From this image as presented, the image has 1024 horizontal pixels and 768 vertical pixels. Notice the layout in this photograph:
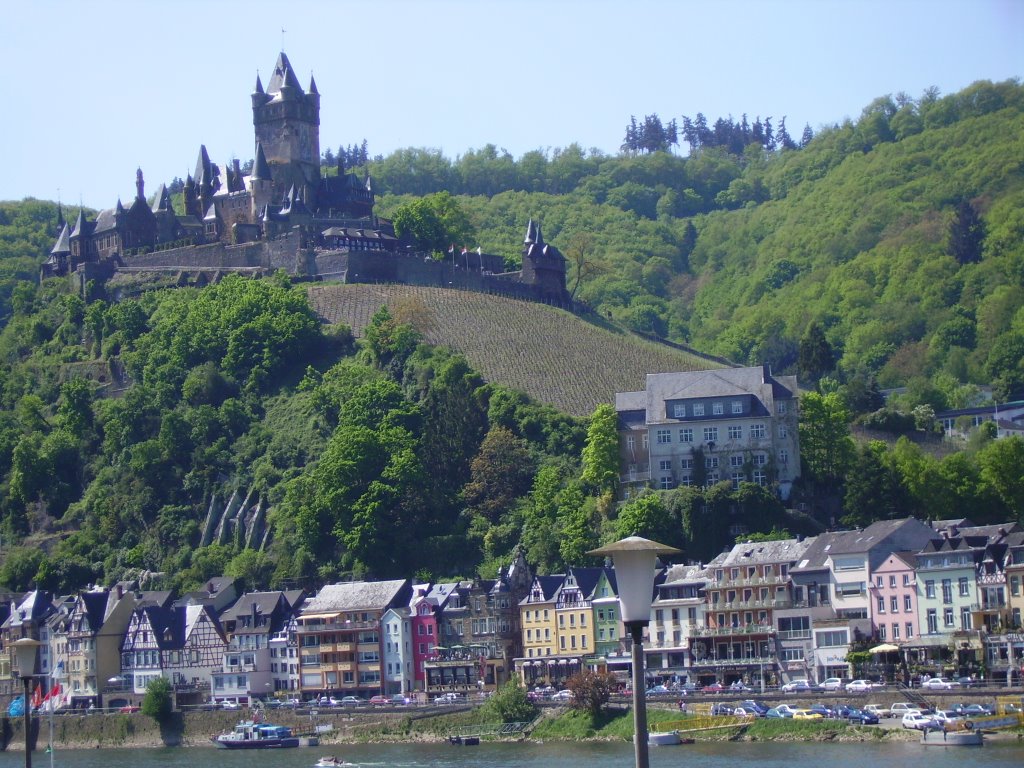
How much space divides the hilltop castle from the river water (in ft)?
195

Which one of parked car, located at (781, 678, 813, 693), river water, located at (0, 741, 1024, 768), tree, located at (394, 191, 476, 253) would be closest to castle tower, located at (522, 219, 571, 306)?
tree, located at (394, 191, 476, 253)

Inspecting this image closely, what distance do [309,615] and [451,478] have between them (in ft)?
54.0

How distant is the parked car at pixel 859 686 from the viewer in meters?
75.0

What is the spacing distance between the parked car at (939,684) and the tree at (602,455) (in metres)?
28.9

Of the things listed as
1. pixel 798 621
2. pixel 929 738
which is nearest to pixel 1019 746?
pixel 929 738

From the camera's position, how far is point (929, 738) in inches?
2660

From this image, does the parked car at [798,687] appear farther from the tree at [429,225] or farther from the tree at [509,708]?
the tree at [429,225]

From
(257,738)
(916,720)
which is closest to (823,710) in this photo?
(916,720)

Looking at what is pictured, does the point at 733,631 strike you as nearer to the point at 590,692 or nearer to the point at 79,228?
the point at 590,692

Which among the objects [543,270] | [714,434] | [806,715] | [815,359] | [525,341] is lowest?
[806,715]

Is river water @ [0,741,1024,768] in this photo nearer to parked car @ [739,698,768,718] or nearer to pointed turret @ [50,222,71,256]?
parked car @ [739,698,768,718]

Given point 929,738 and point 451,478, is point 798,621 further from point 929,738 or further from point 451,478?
point 451,478

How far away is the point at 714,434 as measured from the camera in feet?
332

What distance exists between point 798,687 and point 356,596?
29336 millimetres
